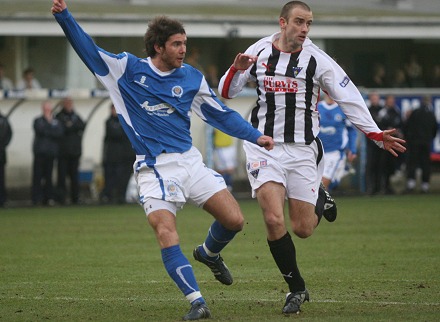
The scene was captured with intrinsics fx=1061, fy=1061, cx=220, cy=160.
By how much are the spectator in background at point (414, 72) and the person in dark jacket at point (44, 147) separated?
36.0 feet

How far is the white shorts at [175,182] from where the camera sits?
A: 26.3 feet

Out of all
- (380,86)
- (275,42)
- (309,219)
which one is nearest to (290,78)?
(275,42)

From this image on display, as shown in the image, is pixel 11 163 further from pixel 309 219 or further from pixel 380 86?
pixel 309 219

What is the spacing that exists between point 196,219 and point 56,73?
8.51m

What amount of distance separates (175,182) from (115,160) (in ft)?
47.9

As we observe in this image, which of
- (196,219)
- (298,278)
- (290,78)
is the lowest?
(196,219)

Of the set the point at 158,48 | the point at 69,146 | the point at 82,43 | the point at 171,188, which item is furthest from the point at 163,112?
the point at 69,146

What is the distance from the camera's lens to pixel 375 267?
1139 cm

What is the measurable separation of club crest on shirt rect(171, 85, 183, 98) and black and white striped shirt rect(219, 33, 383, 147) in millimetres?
888

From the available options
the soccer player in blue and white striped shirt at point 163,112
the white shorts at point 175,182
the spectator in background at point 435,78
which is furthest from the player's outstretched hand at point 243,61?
the spectator in background at point 435,78

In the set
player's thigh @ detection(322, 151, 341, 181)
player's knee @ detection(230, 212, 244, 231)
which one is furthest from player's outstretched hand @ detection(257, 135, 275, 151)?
player's thigh @ detection(322, 151, 341, 181)

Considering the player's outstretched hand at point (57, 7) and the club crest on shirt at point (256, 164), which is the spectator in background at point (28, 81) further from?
the player's outstretched hand at point (57, 7)

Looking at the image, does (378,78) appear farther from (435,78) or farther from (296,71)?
(296,71)

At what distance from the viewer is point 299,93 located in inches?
355
